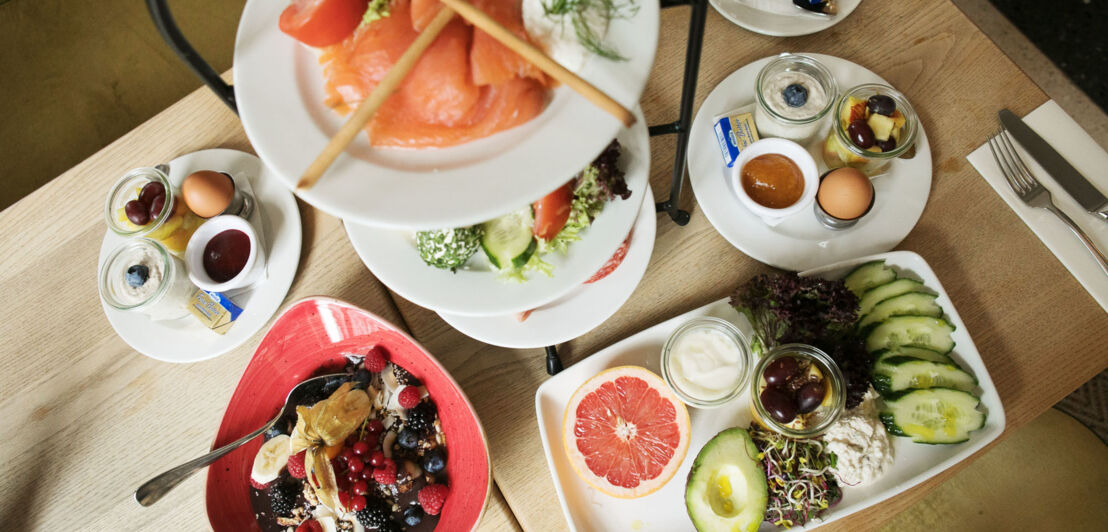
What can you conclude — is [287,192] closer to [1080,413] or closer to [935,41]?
[935,41]

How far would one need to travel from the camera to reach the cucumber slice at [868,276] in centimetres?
109

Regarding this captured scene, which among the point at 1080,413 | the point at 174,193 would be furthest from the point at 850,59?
the point at 1080,413

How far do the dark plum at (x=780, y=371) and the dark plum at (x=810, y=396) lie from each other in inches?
1.2

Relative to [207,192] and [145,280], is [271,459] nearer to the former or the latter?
[145,280]

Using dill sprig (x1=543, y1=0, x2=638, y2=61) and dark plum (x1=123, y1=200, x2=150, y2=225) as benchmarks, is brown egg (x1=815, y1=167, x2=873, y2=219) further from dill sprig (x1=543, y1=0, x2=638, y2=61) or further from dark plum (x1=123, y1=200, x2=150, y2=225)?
dark plum (x1=123, y1=200, x2=150, y2=225)

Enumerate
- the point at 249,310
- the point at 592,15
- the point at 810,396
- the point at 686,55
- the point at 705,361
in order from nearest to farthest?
1. the point at 592,15
2. the point at 686,55
3. the point at 810,396
4. the point at 705,361
5. the point at 249,310

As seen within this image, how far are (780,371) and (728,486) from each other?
Result: 8.9 inches

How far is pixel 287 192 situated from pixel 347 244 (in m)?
0.16

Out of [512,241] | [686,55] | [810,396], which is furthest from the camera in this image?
[810,396]

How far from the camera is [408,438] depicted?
1097 millimetres

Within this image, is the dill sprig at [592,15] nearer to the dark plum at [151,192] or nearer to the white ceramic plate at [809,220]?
the white ceramic plate at [809,220]

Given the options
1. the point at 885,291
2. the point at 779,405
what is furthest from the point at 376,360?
the point at 885,291

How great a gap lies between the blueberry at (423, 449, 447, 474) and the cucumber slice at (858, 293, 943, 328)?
0.83 m

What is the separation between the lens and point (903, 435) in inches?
40.7
